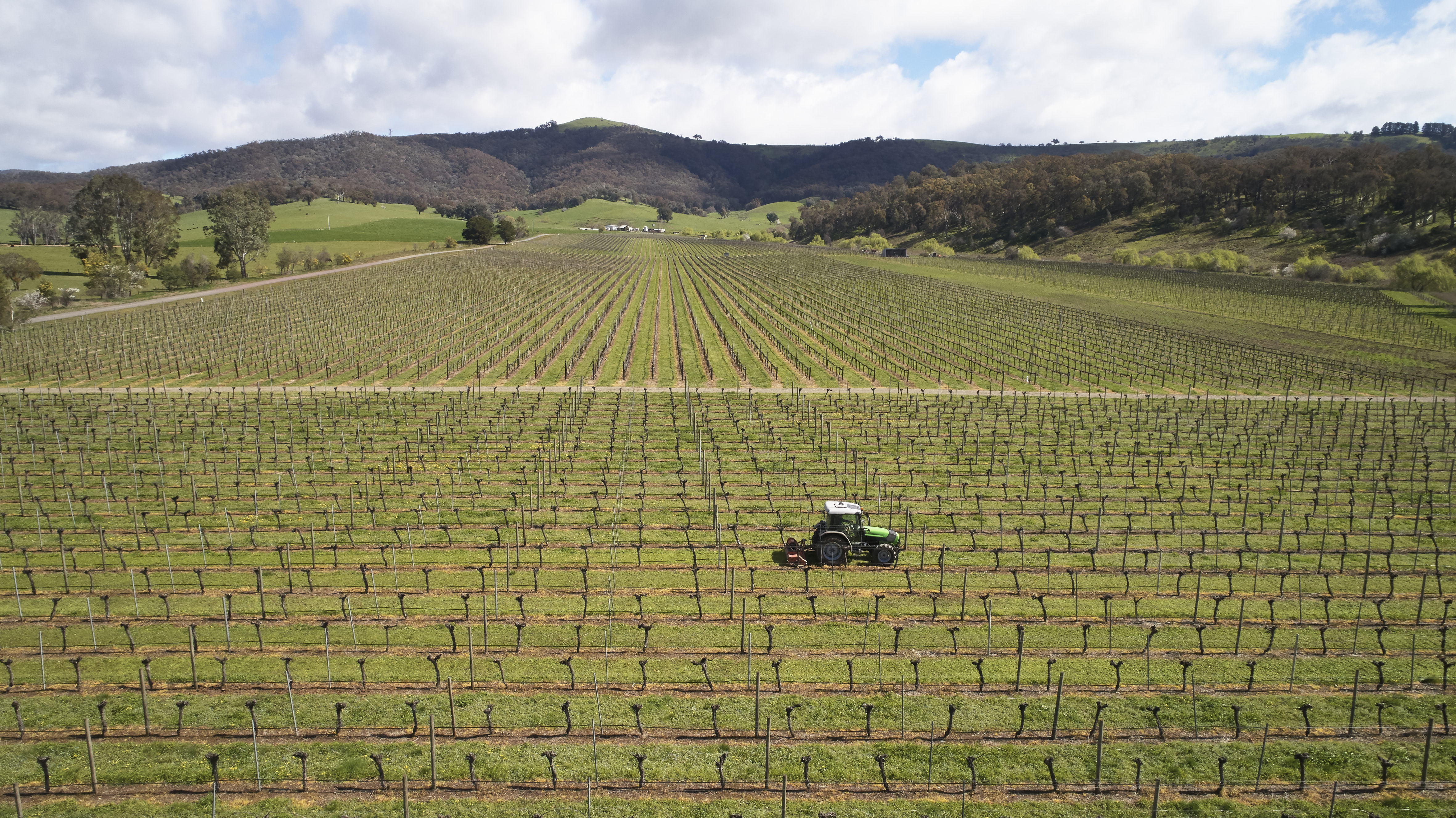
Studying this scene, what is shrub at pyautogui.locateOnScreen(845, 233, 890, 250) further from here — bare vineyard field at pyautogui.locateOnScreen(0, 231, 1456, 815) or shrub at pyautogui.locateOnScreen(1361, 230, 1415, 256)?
bare vineyard field at pyautogui.locateOnScreen(0, 231, 1456, 815)

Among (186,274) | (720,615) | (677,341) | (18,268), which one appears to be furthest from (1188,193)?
(18,268)

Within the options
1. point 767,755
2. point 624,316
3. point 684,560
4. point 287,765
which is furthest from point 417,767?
point 624,316

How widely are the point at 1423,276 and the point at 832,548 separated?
94443 mm

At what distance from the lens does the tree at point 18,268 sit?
75.8 m

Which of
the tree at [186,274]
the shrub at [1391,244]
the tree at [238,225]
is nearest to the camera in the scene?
the tree at [186,274]

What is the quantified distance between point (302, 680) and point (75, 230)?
377 ft

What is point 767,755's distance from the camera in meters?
12.1

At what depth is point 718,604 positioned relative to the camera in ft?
62.8

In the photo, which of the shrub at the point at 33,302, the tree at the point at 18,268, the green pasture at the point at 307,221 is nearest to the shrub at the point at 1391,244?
the shrub at the point at 33,302

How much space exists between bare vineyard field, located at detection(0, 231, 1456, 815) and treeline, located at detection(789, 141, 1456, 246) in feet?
322

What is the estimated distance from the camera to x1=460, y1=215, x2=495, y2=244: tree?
158750 millimetres

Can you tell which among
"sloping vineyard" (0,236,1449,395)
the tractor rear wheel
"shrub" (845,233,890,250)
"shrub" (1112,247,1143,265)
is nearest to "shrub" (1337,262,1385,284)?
"sloping vineyard" (0,236,1449,395)

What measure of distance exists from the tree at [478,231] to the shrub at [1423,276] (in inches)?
5737

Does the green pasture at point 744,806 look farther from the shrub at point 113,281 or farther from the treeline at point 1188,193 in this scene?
the treeline at point 1188,193
